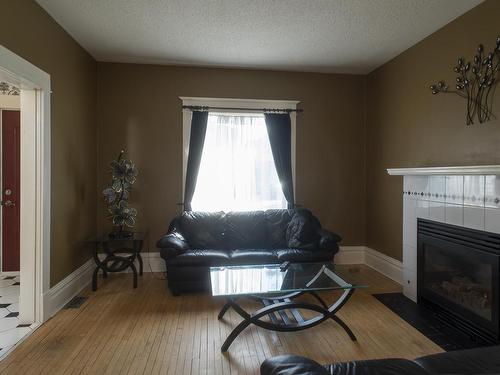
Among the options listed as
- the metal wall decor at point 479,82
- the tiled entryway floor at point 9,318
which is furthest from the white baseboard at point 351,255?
the tiled entryway floor at point 9,318

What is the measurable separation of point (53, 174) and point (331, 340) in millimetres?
3033

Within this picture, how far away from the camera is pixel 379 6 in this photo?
9.83 feet

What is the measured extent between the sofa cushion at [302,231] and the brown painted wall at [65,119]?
2.60 meters

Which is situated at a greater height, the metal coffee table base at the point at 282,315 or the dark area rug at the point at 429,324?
the metal coffee table base at the point at 282,315

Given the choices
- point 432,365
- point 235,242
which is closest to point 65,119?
point 235,242

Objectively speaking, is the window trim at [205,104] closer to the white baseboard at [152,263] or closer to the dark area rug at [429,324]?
the white baseboard at [152,263]

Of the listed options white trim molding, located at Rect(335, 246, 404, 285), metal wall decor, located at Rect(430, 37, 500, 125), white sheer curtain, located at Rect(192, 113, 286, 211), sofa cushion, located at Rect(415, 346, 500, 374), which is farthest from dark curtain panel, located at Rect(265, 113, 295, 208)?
sofa cushion, located at Rect(415, 346, 500, 374)

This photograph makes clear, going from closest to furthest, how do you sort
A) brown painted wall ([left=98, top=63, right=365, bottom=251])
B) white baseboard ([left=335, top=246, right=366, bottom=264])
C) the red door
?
the red door < brown painted wall ([left=98, top=63, right=365, bottom=251]) < white baseboard ([left=335, top=246, right=366, bottom=264])

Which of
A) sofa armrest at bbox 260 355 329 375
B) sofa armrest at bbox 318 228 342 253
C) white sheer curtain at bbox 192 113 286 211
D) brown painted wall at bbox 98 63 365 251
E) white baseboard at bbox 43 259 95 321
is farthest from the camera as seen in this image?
white sheer curtain at bbox 192 113 286 211

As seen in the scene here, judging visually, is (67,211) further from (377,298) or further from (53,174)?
(377,298)

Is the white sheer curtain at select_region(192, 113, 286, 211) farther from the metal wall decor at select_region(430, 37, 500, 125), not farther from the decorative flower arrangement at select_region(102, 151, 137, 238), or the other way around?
the metal wall decor at select_region(430, 37, 500, 125)

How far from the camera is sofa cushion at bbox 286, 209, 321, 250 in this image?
4020 millimetres

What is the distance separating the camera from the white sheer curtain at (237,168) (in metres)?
4.71

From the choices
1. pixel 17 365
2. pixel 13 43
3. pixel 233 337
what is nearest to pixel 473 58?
pixel 233 337
